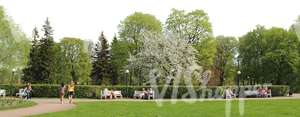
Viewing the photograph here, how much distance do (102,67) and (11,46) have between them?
52.9 feet

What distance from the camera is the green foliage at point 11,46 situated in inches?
2840

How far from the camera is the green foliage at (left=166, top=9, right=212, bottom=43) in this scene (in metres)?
74.1

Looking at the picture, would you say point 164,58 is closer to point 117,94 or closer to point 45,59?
point 45,59

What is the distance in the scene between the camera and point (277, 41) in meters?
81.6

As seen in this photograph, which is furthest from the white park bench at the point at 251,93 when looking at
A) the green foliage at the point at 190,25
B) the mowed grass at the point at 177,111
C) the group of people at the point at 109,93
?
the mowed grass at the point at 177,111

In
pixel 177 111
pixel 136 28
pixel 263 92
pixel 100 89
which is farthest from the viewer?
pixel 136 28

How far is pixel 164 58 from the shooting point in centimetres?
7081

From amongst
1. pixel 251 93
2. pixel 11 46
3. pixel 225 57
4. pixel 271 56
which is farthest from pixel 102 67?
pixel 251 93

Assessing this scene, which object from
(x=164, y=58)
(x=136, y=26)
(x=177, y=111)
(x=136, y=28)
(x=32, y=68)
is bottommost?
(x=177, y=111)

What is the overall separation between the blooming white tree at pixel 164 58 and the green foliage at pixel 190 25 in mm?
2688

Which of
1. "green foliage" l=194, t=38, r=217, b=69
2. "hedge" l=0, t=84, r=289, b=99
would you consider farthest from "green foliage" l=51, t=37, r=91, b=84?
"hedge" l=0, t=84, r=289, b=99

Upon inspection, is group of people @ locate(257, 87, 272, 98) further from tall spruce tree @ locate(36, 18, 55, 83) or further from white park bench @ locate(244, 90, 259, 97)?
tall spruce tree @ locate(36, 18, 55, 83)

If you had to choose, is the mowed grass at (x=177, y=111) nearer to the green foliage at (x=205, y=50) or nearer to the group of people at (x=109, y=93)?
the group of people at (x=109, y=93)

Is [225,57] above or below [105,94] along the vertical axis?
above
